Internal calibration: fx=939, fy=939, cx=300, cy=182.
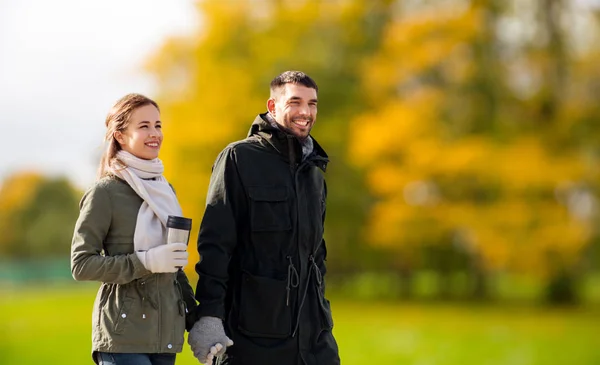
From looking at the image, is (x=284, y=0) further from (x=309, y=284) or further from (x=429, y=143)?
(x=309, y=284)

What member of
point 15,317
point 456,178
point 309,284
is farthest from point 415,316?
point 309,284

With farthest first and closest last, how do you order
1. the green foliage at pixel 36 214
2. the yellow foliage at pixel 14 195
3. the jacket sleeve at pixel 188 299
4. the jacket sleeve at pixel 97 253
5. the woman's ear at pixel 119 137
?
the yellow foliage at pixel 14 195 < the green foliage at pixel 36 214 < the jacket sleeve at pixel 188 299 < the woman's ear at pixel 119 137 < the jacket sleeve at pixel 97 253

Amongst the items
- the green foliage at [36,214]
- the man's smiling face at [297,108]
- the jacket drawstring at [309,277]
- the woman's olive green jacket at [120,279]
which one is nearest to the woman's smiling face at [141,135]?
the woman's olive green jacket at [120,279]

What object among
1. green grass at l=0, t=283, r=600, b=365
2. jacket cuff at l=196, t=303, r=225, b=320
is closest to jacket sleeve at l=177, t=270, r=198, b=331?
jacket cuff at l=196, t=303, r=225, b=320

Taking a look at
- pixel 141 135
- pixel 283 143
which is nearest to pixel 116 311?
pixel 141 135

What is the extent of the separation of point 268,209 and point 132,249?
0.71 meters

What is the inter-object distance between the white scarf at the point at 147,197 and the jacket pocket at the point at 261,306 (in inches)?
21.9

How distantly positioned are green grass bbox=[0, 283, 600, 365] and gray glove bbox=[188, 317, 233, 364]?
1175 centimetres

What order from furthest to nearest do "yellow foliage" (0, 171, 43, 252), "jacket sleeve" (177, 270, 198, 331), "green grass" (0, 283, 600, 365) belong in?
"yellow foliage" (0, 171, 43, 252), "green grass" (0, 283, 600, 365), "jacket sleeve" (177, 270, 198, 331)

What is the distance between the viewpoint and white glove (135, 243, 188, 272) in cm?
358

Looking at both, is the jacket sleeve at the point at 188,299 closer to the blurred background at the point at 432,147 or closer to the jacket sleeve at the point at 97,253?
the jacket sleeve at the point at 97,253

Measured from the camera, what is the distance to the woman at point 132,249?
3580 millimetres

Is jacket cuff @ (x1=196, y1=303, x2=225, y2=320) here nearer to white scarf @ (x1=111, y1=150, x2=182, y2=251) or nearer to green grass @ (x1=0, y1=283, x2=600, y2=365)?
white scarf @ (x1=111, y1=150, x2=182, y2=251)

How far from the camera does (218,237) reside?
402cm
